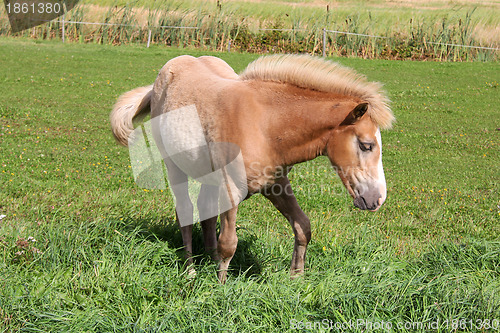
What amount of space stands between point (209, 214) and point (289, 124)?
1.47 metres

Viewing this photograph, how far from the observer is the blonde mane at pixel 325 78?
3.80m

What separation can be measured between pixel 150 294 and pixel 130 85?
1244cm

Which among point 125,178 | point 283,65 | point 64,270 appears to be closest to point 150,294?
point 64,270

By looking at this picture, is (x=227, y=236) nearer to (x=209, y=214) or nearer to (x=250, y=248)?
(x=209, y=214)

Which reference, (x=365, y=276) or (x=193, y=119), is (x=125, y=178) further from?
(x=365, y=276)

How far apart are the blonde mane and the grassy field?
4.42 ft

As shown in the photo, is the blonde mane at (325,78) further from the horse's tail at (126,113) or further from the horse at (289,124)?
the horse's tail at (126,113)

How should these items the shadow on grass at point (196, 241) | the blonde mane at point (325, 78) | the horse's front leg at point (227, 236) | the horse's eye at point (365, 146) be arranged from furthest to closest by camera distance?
the shadow on grass at point (196, 241) < the horse's front leg at point (227, 236) < the blonde mane at point (325, 78) < the horse's eye at point (365, 146)

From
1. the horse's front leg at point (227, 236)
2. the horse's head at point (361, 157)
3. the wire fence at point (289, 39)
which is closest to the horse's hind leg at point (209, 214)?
the horse's front leg at point (227, 236)

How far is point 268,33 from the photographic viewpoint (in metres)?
23.0

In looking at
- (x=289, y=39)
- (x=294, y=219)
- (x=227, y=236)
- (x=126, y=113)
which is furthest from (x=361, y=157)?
(x=289, y=39)

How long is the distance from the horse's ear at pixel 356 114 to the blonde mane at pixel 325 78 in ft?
0.49

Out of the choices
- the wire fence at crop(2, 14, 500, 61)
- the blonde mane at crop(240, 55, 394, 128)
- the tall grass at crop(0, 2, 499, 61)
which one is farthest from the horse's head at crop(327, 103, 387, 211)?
the wire fence at crop(2, 14, 500, 61)

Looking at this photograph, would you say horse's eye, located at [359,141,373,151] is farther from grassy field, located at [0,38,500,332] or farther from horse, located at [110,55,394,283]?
grassy field, located at [0,38,500,332]
